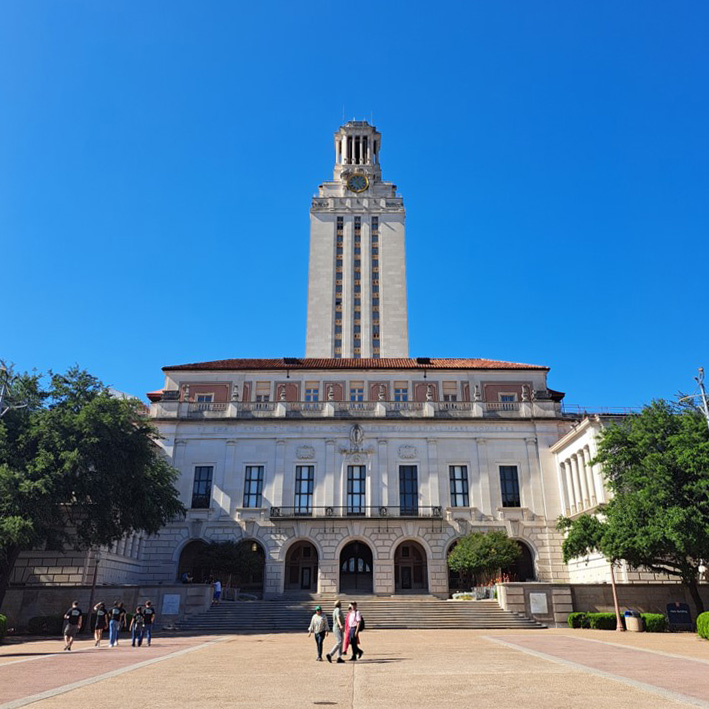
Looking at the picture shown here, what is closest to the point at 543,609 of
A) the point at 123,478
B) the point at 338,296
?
the point at 123,478

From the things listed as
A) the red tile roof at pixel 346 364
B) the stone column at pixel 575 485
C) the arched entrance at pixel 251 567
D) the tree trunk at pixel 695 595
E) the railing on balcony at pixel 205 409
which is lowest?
the tree trunk at pixel 695 595

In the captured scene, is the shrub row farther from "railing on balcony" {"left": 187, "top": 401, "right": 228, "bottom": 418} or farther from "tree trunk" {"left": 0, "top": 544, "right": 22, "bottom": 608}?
"railing on balcony" {"left": 187, "top": 401, "right": 228, "bottom": 418}

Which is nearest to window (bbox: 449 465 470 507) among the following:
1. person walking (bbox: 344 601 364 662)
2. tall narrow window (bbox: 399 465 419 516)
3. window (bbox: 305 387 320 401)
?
tall narrow window (bbox: 399 465 419 516)

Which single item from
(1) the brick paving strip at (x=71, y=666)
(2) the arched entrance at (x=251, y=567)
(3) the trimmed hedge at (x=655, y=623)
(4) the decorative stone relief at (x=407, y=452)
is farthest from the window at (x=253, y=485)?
(3) the trimmed hedge at (x=655, y=623)

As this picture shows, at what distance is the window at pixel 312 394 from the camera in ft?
166

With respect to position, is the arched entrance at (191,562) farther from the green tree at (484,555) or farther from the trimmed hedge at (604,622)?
the trimmed hedge at (604,622)

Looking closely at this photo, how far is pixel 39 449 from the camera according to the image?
31109 mm

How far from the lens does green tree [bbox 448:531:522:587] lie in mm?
38750

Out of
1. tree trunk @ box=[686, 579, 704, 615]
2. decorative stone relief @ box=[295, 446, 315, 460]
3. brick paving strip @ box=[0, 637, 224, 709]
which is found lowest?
brick paving strip @ box=[0, 637, 224, 709]

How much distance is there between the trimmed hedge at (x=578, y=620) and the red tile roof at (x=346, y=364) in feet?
74.8

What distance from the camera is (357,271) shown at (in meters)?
91.6

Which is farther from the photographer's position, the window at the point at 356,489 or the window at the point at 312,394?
the window at the point at 312,394

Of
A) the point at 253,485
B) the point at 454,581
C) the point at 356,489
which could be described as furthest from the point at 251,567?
the point at 454,581

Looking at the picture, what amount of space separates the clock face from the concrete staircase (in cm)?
7528
